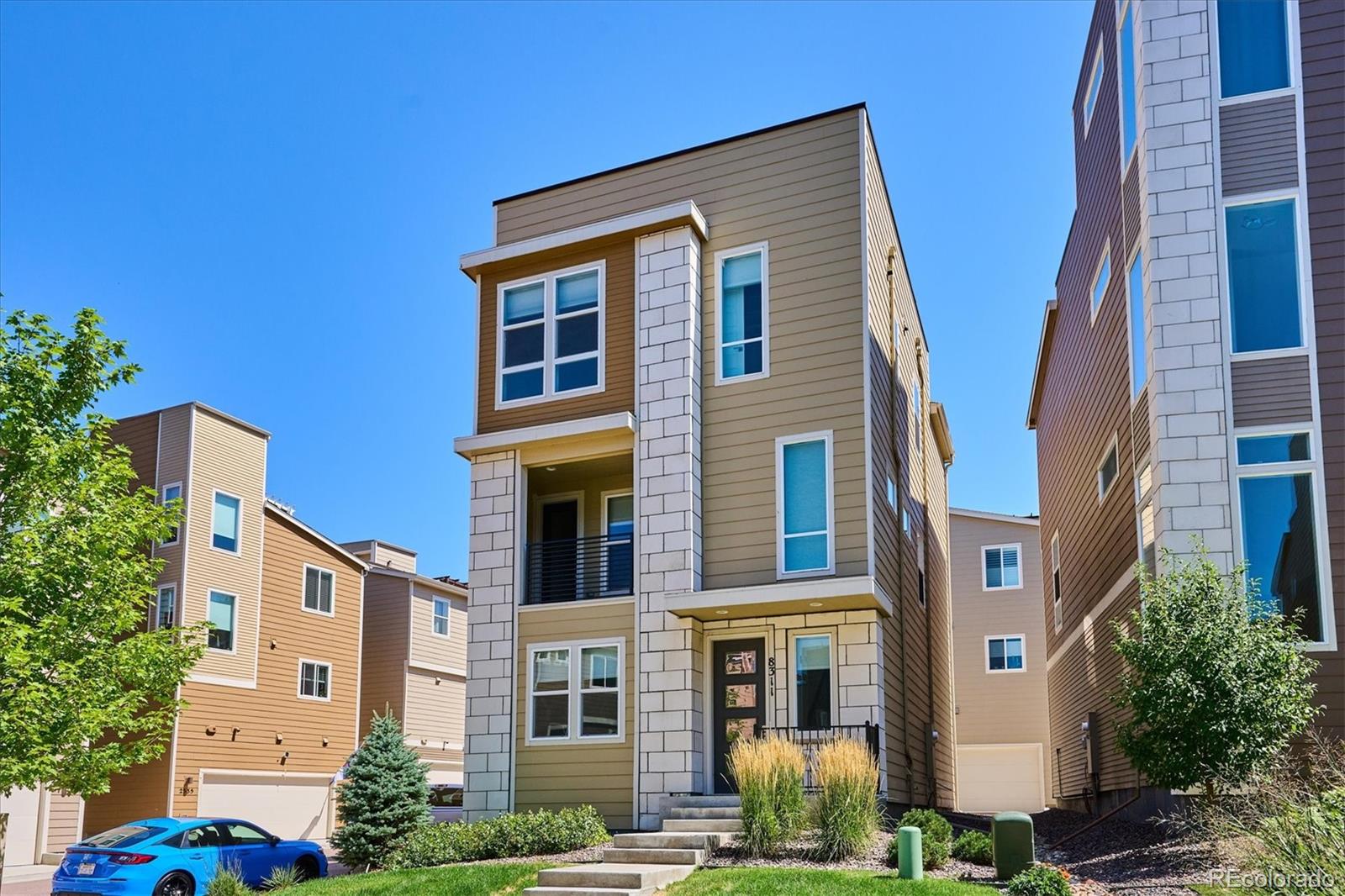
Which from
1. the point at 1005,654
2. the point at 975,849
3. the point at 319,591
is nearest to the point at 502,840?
the point at 975,849

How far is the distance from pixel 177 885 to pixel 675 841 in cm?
694

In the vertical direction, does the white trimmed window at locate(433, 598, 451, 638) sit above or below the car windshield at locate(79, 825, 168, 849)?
above

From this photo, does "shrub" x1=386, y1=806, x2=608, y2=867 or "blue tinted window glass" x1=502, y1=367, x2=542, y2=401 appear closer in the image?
"shrub" x1=386, y1=806, x2=608, y2=867

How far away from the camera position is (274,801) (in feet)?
96.1

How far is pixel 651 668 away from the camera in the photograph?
17609mm

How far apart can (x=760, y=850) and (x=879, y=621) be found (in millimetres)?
4352

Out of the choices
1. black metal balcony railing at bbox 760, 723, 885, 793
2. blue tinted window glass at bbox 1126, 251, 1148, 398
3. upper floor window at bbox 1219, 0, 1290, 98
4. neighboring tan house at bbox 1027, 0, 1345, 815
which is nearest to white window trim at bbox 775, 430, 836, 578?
black metal balcony railing at bbox 760, 723, 885, 793

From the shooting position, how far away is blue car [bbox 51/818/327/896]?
15.6 metres

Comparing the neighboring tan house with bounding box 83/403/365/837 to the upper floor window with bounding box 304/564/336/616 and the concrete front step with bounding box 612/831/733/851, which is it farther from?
the concrete front step with bounding box 612/831/733/851

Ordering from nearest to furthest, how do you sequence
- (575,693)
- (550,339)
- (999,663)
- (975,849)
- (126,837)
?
(975,849), (126,837), (575,693), (550,339), (999,663)

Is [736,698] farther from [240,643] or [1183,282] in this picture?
[240,643]

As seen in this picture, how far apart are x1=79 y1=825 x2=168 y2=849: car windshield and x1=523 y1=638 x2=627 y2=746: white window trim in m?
5.26

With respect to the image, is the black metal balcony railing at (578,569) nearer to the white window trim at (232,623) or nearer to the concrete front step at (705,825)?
the concrete front step at (705,825)

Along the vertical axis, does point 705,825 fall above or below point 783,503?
below
